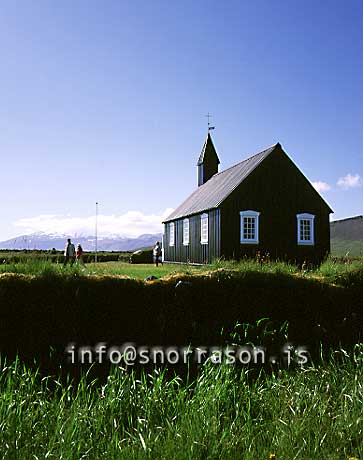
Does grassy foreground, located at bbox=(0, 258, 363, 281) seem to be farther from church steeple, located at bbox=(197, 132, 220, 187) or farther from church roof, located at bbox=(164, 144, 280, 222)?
church steeple, located at bbox=(197, 132, 220, 187)

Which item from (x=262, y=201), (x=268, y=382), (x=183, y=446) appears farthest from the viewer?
(x=262, y=201)

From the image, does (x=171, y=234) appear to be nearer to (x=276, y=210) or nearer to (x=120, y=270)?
(x=276, y=210)

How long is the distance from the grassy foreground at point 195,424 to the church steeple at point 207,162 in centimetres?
3238

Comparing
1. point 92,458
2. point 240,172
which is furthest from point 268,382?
point 240,172

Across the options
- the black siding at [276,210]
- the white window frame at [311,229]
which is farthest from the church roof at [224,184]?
the white window frame at [311,229]

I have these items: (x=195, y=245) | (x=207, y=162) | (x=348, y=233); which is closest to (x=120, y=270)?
(x=195, y=245)

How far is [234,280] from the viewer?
31.2ft

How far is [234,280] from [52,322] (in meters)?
3.45

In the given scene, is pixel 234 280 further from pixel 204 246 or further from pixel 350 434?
pixel 204 246

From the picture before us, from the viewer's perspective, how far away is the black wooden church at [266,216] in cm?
2455

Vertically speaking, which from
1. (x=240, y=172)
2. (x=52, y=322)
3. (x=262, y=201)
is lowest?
(x=52, y=322)

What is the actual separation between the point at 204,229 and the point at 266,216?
3.43 m

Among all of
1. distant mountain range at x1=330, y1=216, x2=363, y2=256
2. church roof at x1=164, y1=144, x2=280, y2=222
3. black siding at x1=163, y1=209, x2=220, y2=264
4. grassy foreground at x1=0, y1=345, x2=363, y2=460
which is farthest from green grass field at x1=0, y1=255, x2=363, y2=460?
distant mountain range at x1=330, y1=216, x2=363, y2=256

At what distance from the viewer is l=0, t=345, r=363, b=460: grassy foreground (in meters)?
4.29
